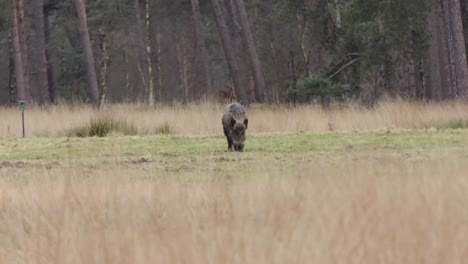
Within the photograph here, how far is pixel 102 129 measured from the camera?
16.1 metres

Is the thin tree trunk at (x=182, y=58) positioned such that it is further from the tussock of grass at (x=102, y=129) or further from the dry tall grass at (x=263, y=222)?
the dry tall grass at (x=263, y=222)

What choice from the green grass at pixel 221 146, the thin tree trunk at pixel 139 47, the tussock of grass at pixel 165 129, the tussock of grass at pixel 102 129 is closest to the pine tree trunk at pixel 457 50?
the green grass at pixel 221 146

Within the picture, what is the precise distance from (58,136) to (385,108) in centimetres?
714

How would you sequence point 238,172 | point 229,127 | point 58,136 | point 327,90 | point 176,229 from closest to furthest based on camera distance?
1. point 176,229
2. point 238,172
3. point 229,127
4. point 58,136
5. point 327,90

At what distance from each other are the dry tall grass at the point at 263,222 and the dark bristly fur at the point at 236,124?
17.0 feet

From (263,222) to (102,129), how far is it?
12.1 meters

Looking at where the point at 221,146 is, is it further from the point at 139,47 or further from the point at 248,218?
the point at 139,47

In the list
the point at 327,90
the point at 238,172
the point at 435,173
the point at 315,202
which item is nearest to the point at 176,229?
the point at 315,202

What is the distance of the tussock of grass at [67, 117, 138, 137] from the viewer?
52.5 ft

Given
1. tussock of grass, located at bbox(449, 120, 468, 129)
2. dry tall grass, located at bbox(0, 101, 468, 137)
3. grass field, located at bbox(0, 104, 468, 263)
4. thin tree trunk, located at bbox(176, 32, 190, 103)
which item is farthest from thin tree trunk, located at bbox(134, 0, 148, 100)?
grass field, located at bbox(0, 104, 468, 263)

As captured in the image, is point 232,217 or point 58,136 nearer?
point 232,217

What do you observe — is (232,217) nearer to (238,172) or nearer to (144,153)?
(238,172)

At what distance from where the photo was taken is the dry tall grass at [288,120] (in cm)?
1602

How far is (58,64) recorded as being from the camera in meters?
52.6
